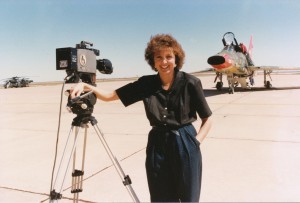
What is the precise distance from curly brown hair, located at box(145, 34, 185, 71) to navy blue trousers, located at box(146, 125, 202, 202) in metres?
0.64

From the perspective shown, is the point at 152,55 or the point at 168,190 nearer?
the point at 168,190

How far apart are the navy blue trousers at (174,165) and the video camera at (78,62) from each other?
880mm

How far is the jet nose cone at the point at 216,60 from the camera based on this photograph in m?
13.7

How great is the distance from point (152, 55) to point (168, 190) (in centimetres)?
116

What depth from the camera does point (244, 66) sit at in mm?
17719

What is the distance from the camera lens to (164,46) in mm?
2332

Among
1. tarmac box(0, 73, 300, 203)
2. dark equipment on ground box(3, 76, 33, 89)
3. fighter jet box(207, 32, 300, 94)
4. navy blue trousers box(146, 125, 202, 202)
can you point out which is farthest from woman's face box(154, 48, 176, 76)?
dark equipment on ground box(3, 76, 33, 89)

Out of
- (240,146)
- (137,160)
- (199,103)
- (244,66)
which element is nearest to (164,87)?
(199,103)

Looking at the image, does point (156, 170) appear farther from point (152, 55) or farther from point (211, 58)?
point (211, 58)

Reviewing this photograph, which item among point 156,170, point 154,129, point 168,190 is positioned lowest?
point 168,190

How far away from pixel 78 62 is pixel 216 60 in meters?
12.1

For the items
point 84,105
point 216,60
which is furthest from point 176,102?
point 216,60

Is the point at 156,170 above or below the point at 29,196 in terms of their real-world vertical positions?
above

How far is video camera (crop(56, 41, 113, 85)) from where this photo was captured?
2.42 metres
